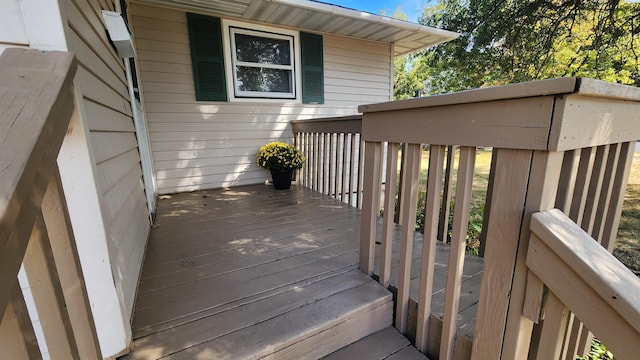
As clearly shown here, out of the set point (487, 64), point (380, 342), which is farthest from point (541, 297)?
point (487, 64)

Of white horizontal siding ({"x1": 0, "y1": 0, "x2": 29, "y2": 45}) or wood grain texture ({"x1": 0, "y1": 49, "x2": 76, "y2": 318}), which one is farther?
white horizontal siding ({"x1": 0, "y1": 0, "x2": 29, "y2": 45})

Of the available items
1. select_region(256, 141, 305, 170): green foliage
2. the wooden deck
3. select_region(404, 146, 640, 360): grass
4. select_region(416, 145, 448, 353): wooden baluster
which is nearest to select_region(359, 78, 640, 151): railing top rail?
select_region(416, 145, 448, 353): wooden baluster

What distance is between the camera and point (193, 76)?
12.0 ft

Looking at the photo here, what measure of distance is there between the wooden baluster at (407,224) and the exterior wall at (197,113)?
3152 millimetres

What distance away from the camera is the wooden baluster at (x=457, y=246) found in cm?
107

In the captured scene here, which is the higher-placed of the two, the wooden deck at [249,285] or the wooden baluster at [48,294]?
the wooden baluster at [48,294]

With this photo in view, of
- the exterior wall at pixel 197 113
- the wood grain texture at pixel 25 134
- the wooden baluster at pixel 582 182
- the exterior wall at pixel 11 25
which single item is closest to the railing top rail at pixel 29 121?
the wood grain texture at pixel 25 134

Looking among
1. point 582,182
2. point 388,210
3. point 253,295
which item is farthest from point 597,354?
point 253,295

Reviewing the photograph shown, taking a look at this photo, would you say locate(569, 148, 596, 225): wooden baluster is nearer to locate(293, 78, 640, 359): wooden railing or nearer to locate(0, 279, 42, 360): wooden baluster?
locate(293, 78, 640, 359): wooden railing

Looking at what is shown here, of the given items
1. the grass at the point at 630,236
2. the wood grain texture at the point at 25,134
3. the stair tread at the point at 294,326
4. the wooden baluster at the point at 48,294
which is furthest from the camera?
the grass at the point at 630,236

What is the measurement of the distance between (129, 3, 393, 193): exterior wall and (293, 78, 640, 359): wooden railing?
2.87 m

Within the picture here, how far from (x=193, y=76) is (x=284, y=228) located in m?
2.52

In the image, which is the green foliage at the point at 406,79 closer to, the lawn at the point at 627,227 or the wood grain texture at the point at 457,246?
the lawn at the point at 627,227

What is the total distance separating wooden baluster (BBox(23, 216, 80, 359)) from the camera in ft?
1.91
